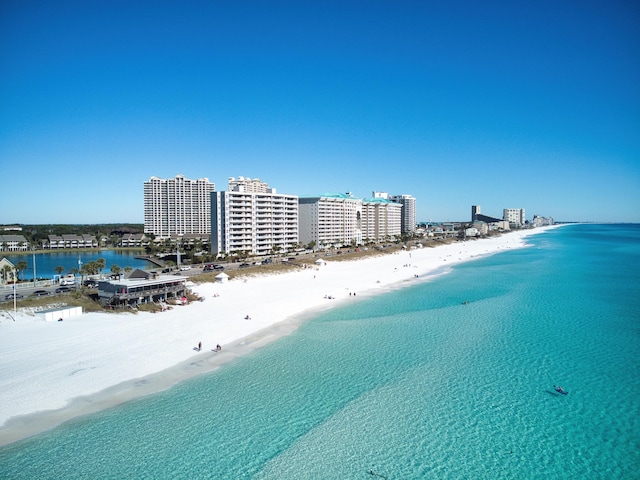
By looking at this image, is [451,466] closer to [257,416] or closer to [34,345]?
[257,416]

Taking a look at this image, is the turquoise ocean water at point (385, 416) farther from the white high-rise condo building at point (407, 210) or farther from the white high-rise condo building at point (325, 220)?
the white high-rise condo building at point (407, 210)

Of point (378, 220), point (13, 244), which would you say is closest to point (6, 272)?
point (13, 244)

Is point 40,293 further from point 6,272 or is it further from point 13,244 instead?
point 13,244

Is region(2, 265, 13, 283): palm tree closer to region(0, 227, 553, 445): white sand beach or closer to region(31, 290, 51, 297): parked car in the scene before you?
region(31, 290, 51, 297): parked car

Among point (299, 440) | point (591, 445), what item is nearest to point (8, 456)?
point (299, 440)

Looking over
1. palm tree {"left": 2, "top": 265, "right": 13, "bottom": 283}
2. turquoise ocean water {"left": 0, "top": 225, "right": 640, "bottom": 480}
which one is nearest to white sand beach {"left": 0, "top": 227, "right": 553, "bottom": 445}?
turquoise ocean water {"left": 0, "top": 225, "right": 640, "bottom": 480}

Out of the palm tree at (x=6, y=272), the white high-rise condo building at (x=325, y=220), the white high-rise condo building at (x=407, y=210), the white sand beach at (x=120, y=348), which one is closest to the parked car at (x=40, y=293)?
the white sand beach at (x=120, y=348)
